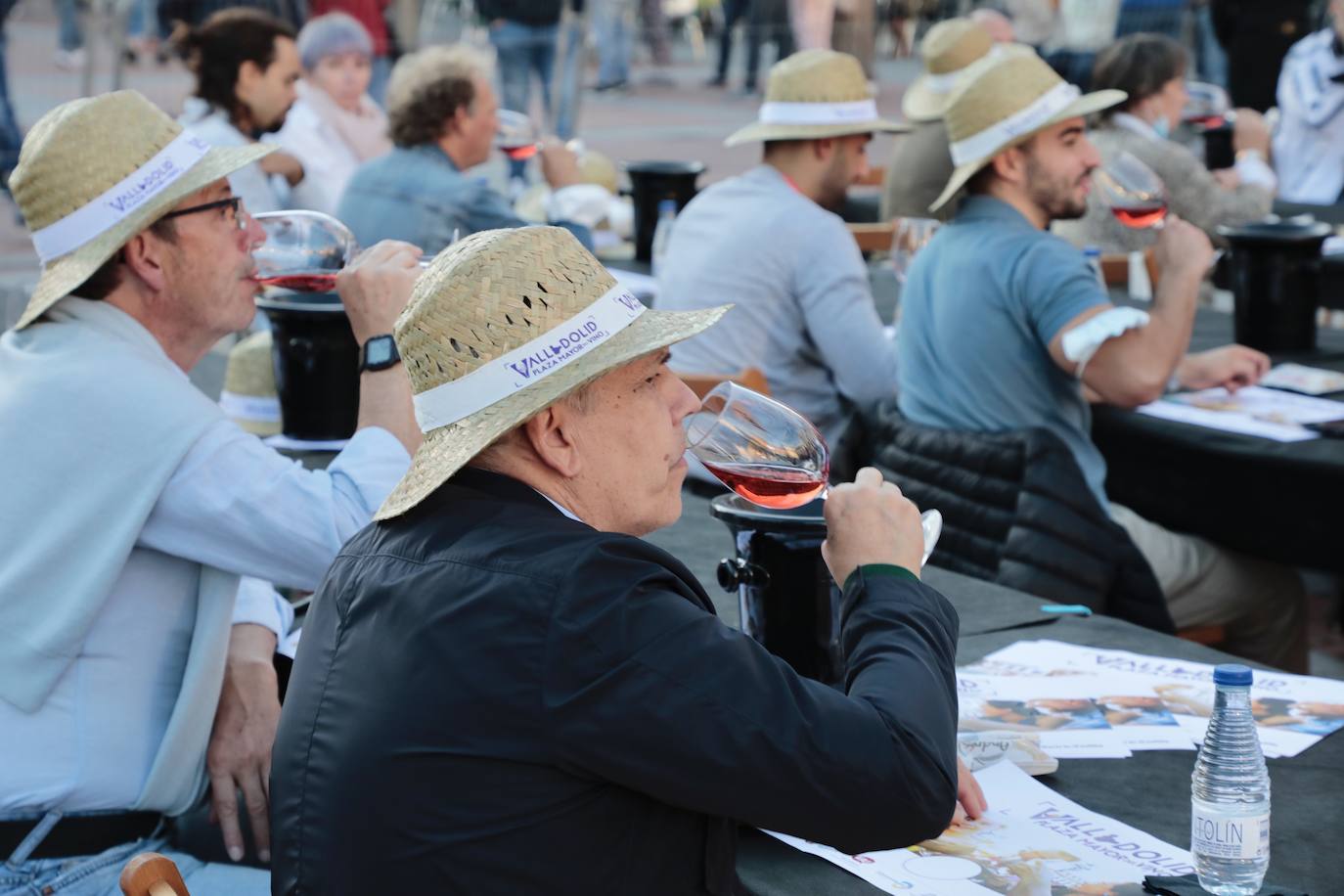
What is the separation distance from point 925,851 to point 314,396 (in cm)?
210

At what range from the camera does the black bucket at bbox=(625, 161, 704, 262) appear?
664cm

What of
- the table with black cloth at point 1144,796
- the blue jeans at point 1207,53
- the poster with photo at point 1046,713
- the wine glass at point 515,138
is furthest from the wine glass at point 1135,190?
the blue jeans at point 1207,53

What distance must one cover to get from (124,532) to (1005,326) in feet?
7.30

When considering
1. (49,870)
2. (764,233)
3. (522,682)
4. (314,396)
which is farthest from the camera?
(764,233)

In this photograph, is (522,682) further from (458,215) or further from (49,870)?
(458,215)

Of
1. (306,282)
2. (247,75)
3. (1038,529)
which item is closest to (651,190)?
(247,75)

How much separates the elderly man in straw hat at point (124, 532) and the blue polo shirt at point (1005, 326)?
1.72 metres

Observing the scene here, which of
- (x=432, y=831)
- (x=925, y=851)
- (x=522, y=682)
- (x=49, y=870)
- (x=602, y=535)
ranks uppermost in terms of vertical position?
(x=602, y=535)

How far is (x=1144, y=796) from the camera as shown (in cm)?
206

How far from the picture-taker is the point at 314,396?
12.0ft

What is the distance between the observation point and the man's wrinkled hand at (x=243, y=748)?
2402 millimetres

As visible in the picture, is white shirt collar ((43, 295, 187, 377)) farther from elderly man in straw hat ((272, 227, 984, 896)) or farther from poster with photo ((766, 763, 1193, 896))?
poster with photo ((766, 763, 1193, 896))

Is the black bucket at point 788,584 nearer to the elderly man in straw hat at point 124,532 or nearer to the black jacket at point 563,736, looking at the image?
the black jacket at point 563,736

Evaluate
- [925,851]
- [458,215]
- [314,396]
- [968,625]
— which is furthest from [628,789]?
[458,215]
